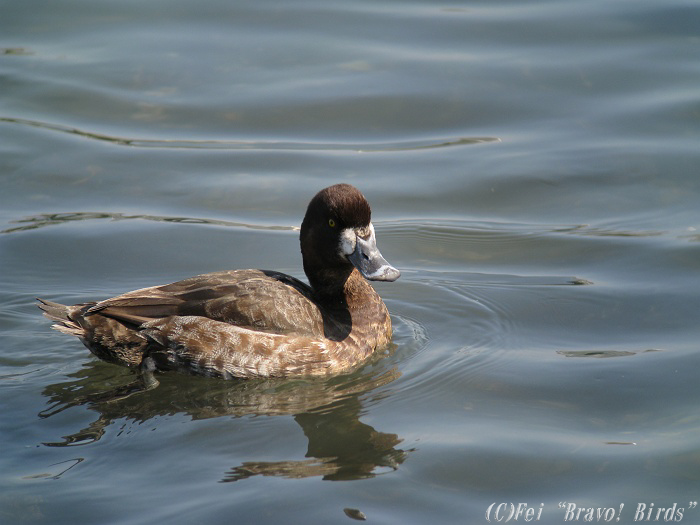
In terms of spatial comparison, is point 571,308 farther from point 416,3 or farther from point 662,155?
point 416,3

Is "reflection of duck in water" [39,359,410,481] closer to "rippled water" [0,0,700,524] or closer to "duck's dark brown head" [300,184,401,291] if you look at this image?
"rippled water" [0,0,700,524]

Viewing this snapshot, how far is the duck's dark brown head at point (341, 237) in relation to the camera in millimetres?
7406

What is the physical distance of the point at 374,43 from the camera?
42.9ft

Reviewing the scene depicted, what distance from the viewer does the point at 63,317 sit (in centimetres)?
730

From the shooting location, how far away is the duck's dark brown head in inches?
292

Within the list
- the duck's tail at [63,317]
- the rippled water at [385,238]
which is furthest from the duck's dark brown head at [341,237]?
the duck's tail at [63,317]

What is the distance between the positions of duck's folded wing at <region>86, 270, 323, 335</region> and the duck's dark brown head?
0.39 meters

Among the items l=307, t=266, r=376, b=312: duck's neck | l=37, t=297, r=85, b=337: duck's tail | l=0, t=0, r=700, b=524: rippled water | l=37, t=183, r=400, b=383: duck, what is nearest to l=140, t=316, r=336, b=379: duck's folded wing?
l=37, t=183, r=400, b=383: duck

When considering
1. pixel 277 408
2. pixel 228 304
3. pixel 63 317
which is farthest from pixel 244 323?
pixel 63 317

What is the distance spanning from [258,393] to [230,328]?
1.69 feet

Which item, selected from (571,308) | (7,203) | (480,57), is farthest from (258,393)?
(480,57)

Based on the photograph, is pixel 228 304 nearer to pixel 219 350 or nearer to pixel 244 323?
pixel 244 323

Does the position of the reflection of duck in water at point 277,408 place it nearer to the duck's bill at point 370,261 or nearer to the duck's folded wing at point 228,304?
the duck's folded wing at point 228,304

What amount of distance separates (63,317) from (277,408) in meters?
1.76
